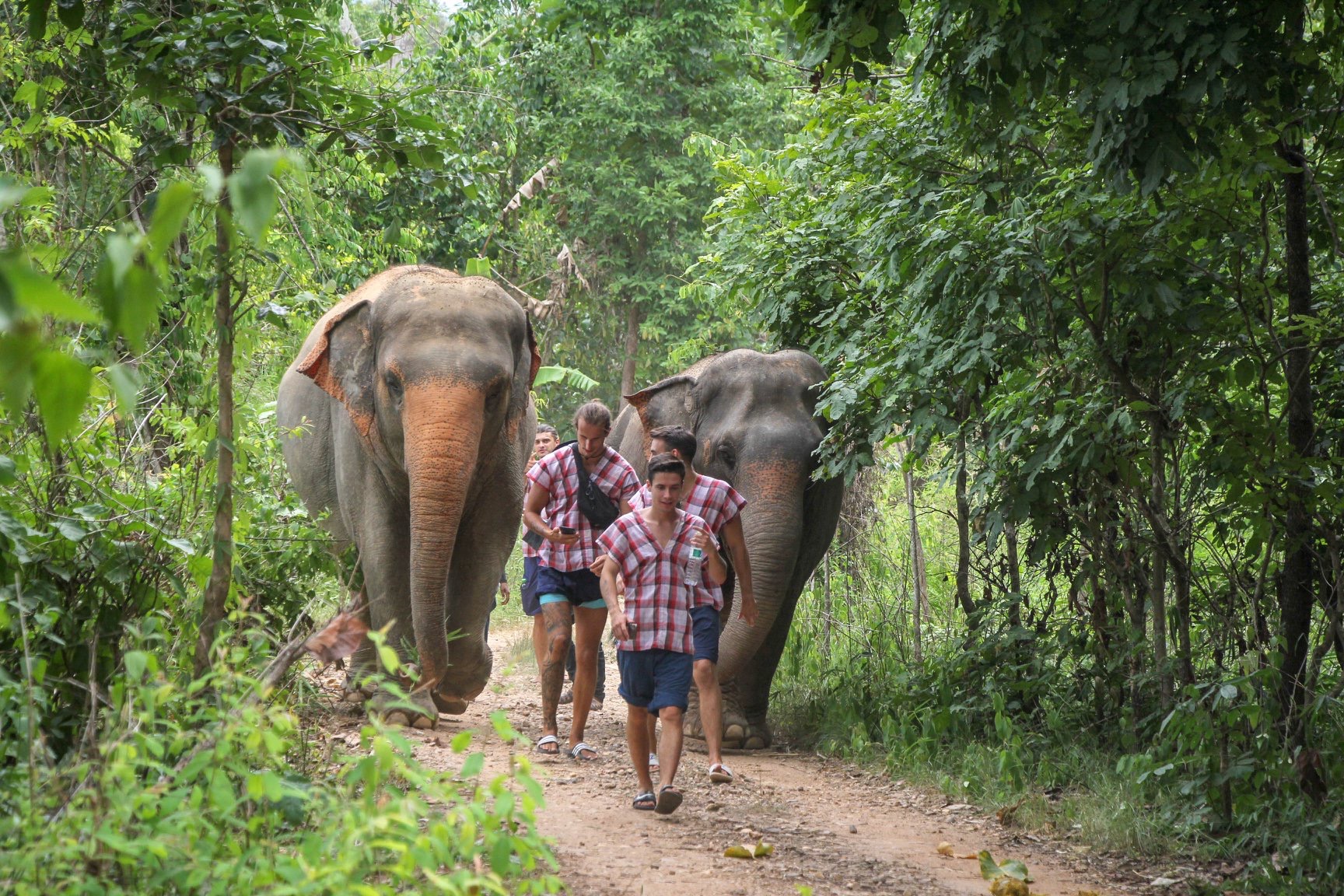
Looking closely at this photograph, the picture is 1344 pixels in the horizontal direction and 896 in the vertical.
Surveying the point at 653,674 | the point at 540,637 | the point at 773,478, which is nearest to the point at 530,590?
the point at 540,637

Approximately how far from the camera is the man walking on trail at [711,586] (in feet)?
23.2

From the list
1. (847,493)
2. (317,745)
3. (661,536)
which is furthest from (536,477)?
(847,493)

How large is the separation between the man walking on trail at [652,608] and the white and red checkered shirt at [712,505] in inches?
21.8

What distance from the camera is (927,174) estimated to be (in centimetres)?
753

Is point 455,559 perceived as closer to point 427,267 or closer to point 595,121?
point 427,267

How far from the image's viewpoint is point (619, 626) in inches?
247

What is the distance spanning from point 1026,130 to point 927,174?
1.07 meters

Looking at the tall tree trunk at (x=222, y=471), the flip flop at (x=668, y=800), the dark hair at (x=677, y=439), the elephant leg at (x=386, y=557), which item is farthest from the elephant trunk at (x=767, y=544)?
the tall tree trunk at (x=222, y=471)

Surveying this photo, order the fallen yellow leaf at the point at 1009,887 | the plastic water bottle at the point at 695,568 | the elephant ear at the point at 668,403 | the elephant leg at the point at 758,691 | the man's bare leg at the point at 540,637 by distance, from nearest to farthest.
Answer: the fallen yellow leaf at the point at 1009,887 → the plastic water bottle at the point at 695,568 → the elephant leg at the point at 758,691 → the man's bare leg at the point at 540,637 → the elephant ear at the point at 668,403

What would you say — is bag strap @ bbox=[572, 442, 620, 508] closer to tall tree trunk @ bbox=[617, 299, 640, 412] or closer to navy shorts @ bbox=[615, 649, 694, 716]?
navy shorts @ bbox=[615, 649, 694, 716]

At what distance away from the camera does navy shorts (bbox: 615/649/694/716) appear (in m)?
6.42

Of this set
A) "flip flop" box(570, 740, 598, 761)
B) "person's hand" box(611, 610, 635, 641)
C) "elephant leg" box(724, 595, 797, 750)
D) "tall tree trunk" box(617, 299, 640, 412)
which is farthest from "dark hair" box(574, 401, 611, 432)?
"tall tree trunk" box(617, 299, 640, 412)

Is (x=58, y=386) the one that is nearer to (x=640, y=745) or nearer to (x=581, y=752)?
(x=640, y=745)

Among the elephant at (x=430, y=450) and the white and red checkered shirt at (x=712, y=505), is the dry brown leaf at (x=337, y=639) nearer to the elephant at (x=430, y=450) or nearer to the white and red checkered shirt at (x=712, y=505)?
the elephant at (x=430, y=450)
